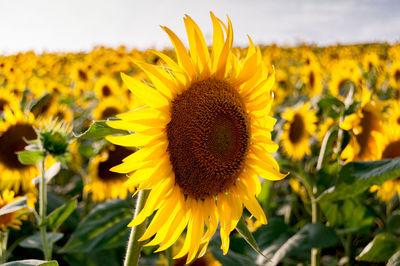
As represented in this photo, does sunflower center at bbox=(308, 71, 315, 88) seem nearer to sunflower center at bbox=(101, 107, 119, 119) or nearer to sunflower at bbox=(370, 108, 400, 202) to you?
sunflower center at bbox=(101, 107, 119, 119)

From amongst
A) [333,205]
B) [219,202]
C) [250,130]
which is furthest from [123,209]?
[333,205]

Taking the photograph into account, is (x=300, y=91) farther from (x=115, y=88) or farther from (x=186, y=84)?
(x=186, y=84)

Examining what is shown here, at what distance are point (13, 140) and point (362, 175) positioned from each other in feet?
6.35

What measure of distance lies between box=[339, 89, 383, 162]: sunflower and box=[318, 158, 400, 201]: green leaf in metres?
0.51

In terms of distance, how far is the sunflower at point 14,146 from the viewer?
238cm

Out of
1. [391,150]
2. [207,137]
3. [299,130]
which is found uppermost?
[207,137]

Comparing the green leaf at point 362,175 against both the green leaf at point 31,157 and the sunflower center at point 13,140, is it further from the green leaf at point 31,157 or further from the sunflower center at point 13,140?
the sunflower center at point 13,140

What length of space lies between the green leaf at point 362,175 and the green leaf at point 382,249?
0.25 metres

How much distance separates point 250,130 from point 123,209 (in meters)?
0.86

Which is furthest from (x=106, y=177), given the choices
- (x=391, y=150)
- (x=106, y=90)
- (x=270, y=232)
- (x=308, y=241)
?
(x=106, y=90)

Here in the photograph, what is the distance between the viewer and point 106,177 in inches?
120

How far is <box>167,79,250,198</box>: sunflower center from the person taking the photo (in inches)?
45.6

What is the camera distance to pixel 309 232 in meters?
1.89

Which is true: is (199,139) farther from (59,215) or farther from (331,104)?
(331,104)
